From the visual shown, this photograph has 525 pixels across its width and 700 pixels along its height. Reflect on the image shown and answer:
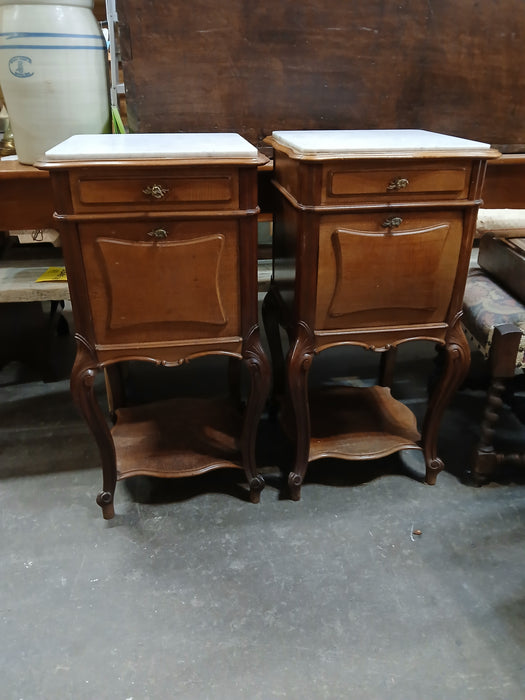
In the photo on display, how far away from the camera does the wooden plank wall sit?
1.47 metres

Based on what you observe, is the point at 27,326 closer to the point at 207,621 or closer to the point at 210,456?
the point at 210,456

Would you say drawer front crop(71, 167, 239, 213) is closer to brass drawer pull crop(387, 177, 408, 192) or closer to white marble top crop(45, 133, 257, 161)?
white marble top crop(45, 133, 257, 161)

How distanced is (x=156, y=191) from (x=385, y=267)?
1.75 feet

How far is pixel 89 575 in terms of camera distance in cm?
126

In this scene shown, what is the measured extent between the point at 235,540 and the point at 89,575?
355mm

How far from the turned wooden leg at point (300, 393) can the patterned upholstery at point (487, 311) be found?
48 cm

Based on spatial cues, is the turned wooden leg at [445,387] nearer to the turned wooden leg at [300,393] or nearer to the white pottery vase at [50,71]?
the turned wooden leg at [300,393]

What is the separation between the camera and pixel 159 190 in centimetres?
110

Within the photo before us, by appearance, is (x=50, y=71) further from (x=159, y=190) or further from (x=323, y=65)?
(x=323, y=65)

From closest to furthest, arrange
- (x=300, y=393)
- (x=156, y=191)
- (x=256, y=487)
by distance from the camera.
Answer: (x=156, y=191), (x=300, y=393), (x=256, y=487)

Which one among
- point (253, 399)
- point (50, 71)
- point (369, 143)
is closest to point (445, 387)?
point (253, 399)

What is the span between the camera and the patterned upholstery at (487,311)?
4.51 ft

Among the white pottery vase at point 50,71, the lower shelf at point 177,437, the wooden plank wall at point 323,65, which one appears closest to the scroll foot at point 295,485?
the lower shelf at point 177,437

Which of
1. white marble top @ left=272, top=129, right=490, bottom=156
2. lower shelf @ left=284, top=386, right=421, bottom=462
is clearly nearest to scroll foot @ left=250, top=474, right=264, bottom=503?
lower shelf @ left=284, top=386, right=421, bottom=462
